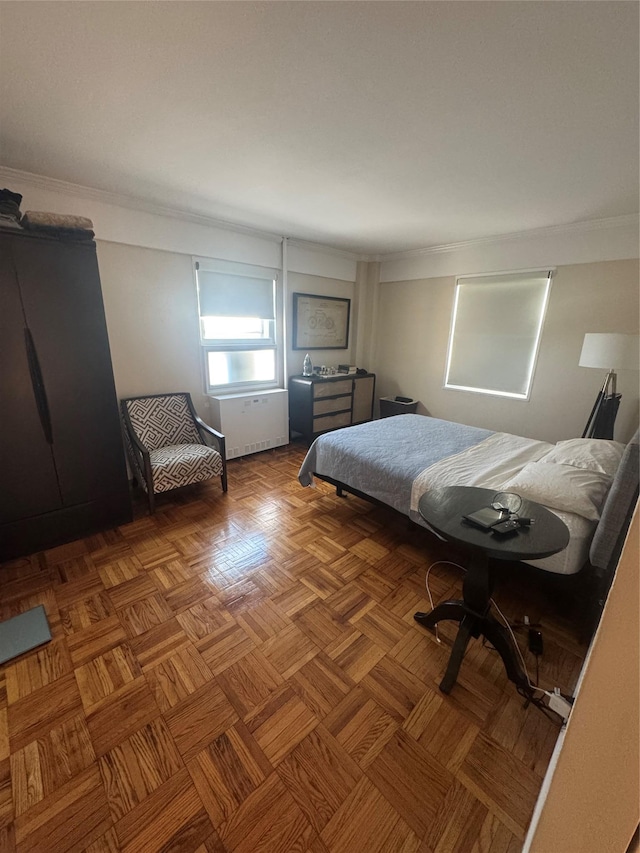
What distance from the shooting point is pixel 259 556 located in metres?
2.23

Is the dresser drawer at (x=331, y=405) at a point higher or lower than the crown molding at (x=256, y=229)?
lower

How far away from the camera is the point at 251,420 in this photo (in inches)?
149

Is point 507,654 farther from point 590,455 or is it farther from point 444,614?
point 590,455

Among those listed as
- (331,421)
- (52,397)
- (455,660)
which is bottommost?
(455,660)

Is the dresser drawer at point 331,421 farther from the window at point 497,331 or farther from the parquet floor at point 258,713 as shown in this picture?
the parquet floor at point 258,713

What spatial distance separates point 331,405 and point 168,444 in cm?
205

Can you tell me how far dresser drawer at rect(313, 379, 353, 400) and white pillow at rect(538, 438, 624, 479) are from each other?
98.8 inches

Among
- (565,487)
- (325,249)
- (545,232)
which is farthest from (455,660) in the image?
(325,249)

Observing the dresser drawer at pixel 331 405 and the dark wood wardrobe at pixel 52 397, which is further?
the dresser drawer at pixel 331 405

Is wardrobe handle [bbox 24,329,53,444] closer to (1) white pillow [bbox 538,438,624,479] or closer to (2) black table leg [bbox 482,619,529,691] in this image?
(2) black table leg [bbox 482,619,529,691]

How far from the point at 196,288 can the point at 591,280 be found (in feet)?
12.5

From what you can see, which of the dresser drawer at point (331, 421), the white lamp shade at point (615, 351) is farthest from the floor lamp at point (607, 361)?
the dresser drawer at point (331, 421)

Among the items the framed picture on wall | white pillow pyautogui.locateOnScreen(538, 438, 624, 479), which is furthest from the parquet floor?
the framed picture on wall

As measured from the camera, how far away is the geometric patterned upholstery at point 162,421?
9.84 ft
